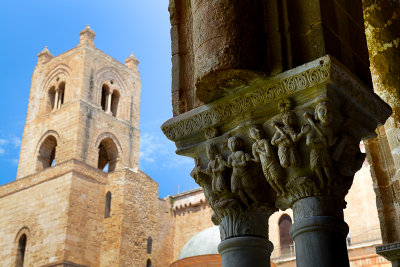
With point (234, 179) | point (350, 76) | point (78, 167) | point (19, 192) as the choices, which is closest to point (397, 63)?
point (350, 76)

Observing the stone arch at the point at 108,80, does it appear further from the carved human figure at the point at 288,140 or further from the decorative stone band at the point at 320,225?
the decorative stone band at the point at 320,225

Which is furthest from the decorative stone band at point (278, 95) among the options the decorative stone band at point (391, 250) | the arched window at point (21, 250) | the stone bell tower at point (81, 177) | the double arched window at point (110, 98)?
the double arched window at point (110, 98)

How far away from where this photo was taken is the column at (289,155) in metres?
2.55

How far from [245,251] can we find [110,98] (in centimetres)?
2353

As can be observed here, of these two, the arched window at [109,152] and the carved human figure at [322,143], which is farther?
the arched window at [109,152]

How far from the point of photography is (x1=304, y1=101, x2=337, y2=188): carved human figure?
8.43 ft

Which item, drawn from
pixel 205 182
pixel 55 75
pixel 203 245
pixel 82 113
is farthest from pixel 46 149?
pixel 205 182

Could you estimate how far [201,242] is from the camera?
48.4 ft

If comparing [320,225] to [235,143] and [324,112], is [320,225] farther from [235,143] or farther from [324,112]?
[235,143]

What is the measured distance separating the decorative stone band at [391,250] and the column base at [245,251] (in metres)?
1.78

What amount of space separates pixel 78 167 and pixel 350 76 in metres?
19.4

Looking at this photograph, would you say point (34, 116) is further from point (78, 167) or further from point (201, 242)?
point (201, 242)

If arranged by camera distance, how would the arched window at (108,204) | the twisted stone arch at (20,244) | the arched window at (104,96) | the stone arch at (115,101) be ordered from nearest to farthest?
the twisted stone arch at (20,244) → the arched window at (108,204) → the arched window at (104,96) → the stone arch at (115,101)

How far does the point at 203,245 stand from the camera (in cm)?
1456
